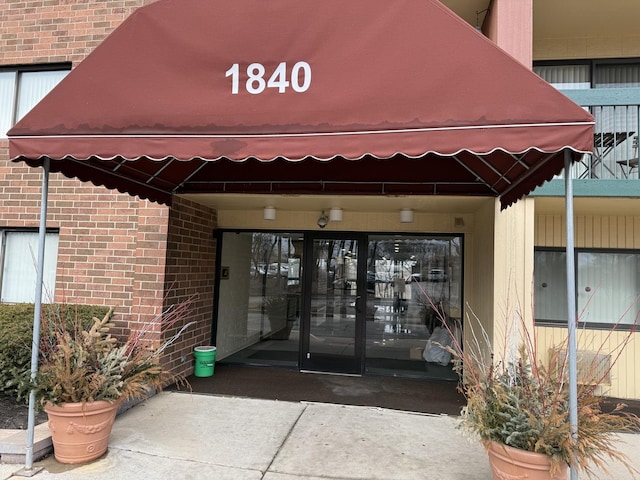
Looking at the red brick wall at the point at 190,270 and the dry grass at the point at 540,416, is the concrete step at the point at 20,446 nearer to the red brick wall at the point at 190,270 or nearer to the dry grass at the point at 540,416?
the red brick wall at the point at 190,270

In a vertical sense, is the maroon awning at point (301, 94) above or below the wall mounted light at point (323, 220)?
above

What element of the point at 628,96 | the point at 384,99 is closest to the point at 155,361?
the point at 384,99

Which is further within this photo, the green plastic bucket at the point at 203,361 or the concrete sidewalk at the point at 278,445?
the green plastic bucket at the point at 203,361

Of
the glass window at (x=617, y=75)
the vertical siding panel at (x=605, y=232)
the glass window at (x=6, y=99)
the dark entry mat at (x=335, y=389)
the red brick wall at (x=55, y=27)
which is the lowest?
the dark entry mat at (x=335, y=389)

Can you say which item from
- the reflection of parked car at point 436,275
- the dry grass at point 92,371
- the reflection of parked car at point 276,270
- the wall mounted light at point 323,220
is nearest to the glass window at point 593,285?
the reflection of parked car at point 436,275

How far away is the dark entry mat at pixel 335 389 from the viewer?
539 cm

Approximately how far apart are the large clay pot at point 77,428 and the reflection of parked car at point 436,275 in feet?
16.4

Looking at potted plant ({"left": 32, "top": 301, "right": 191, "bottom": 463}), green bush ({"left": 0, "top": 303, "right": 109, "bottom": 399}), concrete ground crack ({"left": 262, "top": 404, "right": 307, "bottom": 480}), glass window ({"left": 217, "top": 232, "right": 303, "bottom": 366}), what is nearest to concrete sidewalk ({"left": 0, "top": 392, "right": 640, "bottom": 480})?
concrete ground crack ({"left": 262, "top": 404, "right": 307, "bottom": 480})

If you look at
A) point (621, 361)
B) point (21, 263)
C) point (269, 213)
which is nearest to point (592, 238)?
point (621, 361)

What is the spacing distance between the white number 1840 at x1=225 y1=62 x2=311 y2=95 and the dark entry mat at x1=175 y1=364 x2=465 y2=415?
12.8ft

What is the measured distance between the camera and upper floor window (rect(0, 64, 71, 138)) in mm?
6703

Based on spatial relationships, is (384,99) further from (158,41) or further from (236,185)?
(236,185)

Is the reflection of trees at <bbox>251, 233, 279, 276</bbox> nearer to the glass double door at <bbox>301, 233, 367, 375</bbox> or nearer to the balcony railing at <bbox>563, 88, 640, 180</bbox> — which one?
the glass double door at <bbox>301, 233, 367, 375</bbox>

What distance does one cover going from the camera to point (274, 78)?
3096mm
